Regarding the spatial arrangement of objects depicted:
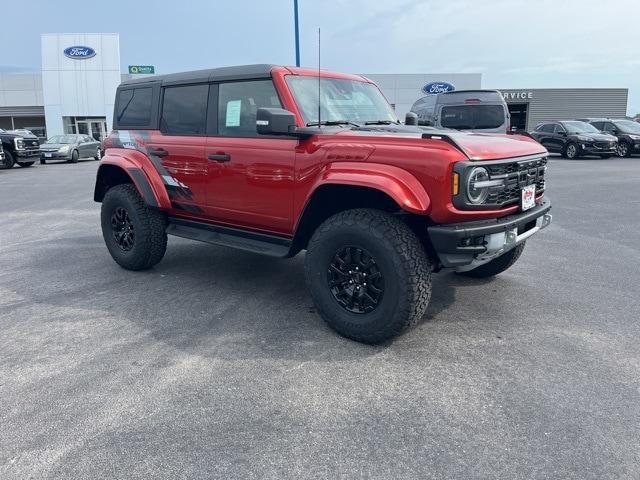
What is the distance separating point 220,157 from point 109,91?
3699 cm

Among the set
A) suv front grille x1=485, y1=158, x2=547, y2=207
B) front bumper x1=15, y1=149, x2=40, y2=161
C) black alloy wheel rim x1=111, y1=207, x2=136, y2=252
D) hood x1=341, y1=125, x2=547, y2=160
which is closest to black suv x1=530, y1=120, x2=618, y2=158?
hood x1=341, y1=125, x2=547, y2=160

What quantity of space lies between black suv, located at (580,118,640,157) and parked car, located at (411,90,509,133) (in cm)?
1095

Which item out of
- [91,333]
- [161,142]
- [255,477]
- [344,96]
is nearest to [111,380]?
[91,333]

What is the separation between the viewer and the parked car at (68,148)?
2317 centimetres

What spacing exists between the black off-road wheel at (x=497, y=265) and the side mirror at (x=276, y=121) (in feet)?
7.64

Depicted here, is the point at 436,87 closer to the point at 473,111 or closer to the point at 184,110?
the point at 473,111

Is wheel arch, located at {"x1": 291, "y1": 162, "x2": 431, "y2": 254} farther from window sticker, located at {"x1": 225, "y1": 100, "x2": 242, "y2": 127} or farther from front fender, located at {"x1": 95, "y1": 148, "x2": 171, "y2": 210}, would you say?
front fender, located at {"x1": 95, "y1": 148, "x2": 171, "y2": 210}

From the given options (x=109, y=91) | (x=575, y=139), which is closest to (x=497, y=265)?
(x=575, y=139)

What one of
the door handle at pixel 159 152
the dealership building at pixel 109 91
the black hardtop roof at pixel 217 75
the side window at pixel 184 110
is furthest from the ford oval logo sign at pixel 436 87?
the door handle at pixel 159 152

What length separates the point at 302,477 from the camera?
7.50ft

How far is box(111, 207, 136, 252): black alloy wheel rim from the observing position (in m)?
5.42

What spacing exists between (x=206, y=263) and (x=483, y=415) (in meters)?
3.84

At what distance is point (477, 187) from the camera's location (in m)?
3.33

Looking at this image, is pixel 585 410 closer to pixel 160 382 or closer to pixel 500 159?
pixel 500 159
